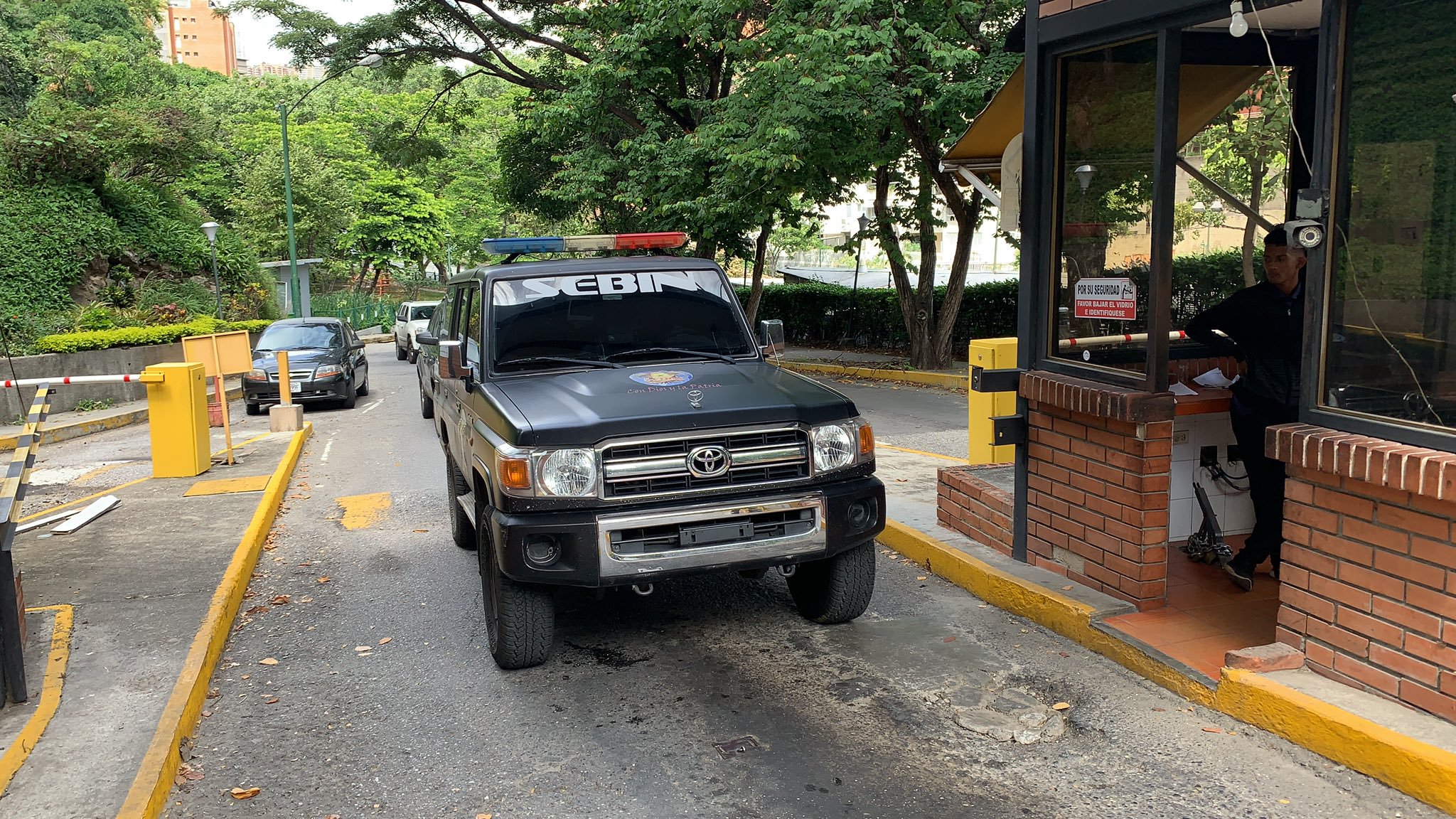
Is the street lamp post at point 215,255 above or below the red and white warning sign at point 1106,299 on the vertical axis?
above

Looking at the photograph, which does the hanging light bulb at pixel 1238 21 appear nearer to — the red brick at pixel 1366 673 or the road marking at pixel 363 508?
the red brick at pixel 1366 673

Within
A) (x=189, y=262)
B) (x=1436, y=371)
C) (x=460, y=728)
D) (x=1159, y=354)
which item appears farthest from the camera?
(x=189, y=262)

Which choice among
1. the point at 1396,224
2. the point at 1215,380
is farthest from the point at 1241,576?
the point at 1396,224

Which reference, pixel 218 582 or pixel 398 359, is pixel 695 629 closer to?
pixel 218 582

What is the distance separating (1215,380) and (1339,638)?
6.94 ft

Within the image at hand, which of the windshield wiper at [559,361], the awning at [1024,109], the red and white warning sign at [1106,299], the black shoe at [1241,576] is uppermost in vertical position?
the awning at [1024,109]

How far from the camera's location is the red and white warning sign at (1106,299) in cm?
555

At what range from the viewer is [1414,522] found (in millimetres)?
3902

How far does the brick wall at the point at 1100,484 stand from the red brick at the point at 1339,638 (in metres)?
1.05

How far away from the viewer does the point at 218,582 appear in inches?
273

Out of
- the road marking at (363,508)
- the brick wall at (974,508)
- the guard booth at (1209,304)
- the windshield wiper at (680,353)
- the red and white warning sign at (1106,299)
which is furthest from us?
the road marking at (363,508)

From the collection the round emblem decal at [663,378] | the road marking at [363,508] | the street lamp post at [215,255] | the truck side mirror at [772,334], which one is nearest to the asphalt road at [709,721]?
the round emblem decal at [663,378]

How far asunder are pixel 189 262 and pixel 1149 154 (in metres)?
26.5

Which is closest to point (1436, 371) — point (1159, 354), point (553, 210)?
point (1159, 354)
